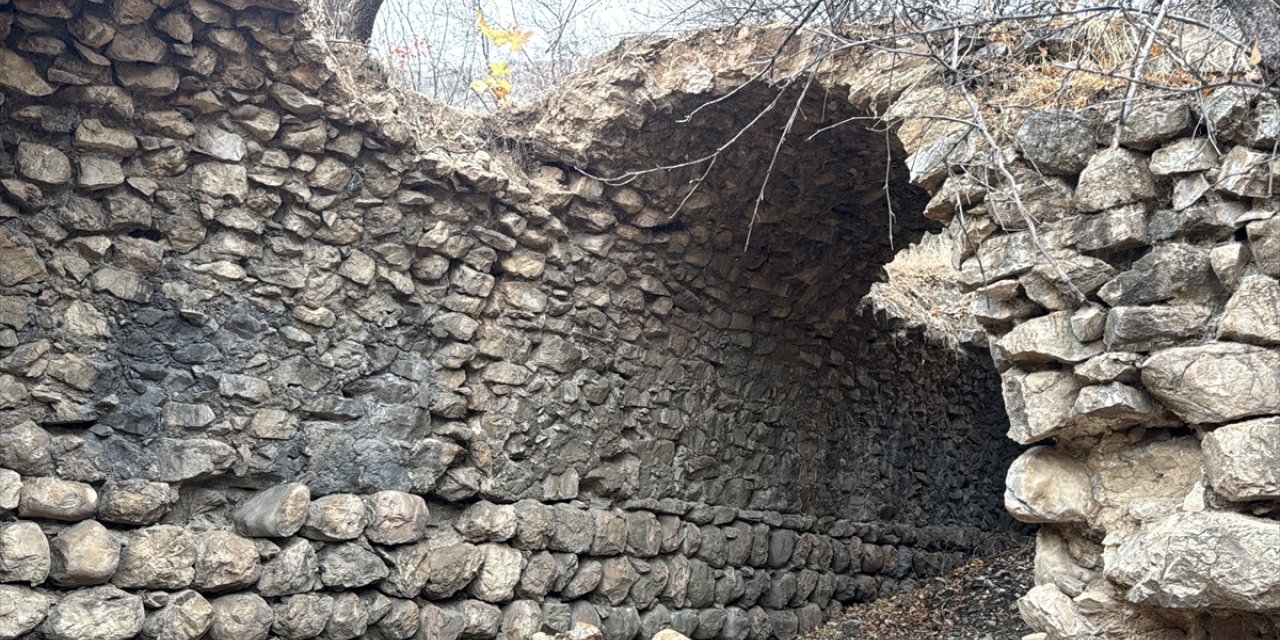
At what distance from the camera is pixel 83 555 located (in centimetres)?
357

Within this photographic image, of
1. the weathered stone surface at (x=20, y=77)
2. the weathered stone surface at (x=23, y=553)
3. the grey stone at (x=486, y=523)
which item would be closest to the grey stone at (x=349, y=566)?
the grey stone at (x=486, y=523)

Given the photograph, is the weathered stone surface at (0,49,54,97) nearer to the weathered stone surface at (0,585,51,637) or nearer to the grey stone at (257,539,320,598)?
the weathered stone surface at (0,585,51,637)

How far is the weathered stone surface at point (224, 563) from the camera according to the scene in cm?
384

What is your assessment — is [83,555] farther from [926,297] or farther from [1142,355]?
[926,297]

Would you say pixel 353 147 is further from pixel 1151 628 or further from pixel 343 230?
pixel 1151 628

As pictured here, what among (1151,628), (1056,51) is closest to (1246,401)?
(1151,628)

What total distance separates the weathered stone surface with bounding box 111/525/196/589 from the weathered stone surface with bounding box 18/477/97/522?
0.64ft

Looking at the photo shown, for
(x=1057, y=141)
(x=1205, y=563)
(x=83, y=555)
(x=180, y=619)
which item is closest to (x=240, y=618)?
(x=180, y=619)

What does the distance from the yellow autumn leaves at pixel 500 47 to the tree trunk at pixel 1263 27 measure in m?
3.07

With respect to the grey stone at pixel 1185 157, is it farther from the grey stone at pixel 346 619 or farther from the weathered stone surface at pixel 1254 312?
the grey stone at pixel 346 619

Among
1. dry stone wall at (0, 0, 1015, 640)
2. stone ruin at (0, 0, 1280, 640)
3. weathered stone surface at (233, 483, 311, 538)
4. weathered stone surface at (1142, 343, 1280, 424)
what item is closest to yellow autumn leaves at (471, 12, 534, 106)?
stone ruin at (0, 0, 1280, 640)

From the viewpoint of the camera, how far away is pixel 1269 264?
2.94 metres

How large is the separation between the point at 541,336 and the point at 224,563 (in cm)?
180

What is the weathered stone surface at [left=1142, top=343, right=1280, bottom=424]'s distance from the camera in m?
2.89
